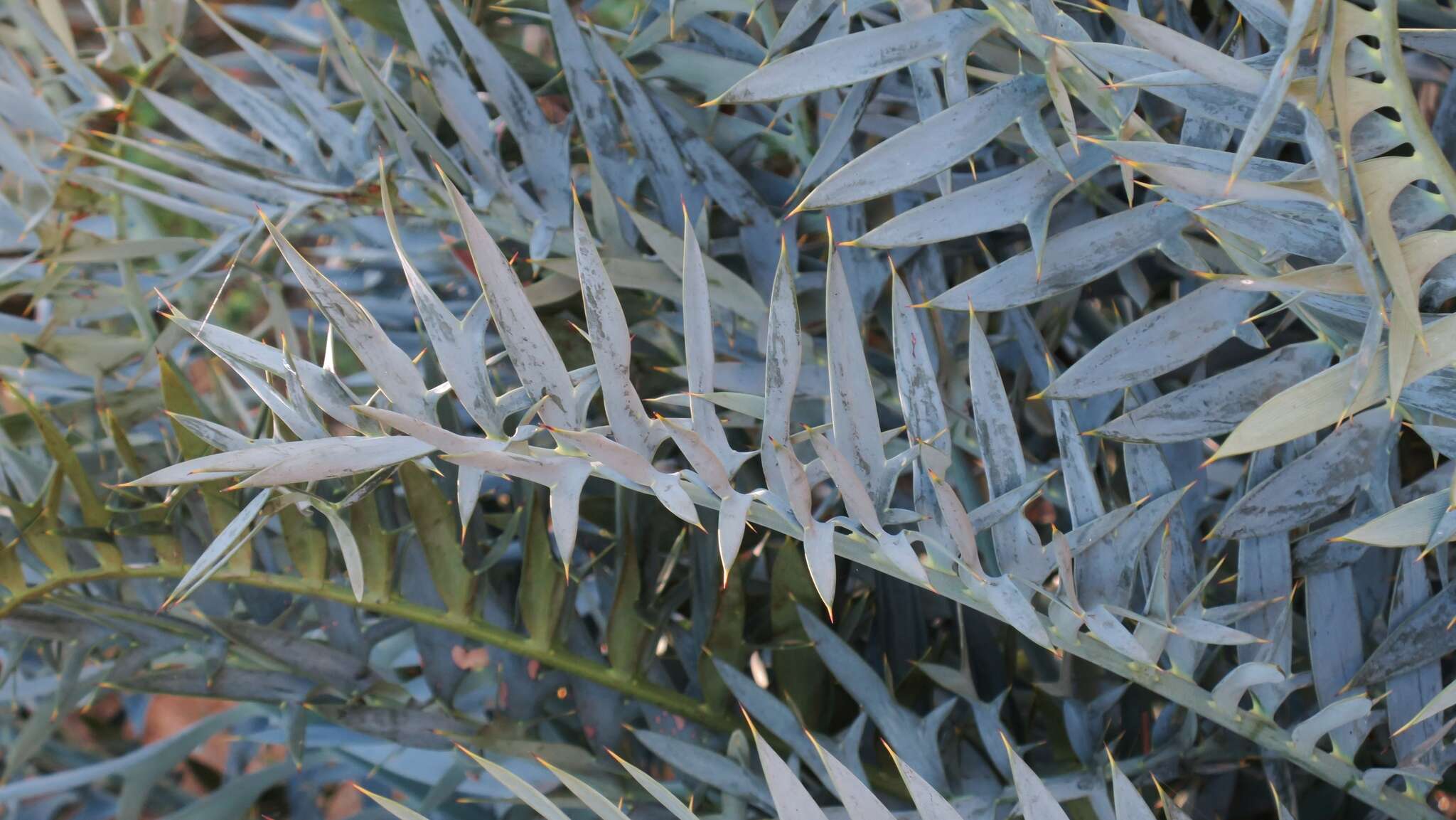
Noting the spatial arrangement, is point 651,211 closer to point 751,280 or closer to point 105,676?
point 751,280

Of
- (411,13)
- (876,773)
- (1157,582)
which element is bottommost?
(876,773)

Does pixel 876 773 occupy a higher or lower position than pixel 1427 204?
lower

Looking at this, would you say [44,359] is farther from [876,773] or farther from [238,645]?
[876,773]

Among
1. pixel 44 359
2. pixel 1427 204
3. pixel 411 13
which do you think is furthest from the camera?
pixel 44 359

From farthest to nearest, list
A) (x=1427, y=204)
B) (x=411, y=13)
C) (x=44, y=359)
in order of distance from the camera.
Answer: (x=44, y=359) < (x=411, y=13) < (x=1427, y=204)

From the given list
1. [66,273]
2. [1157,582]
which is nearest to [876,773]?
[1157,582]

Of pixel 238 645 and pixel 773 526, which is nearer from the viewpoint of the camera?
pixel 773 526

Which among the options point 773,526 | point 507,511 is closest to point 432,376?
point 507,511

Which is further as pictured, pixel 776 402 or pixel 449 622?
pixel 449 622
